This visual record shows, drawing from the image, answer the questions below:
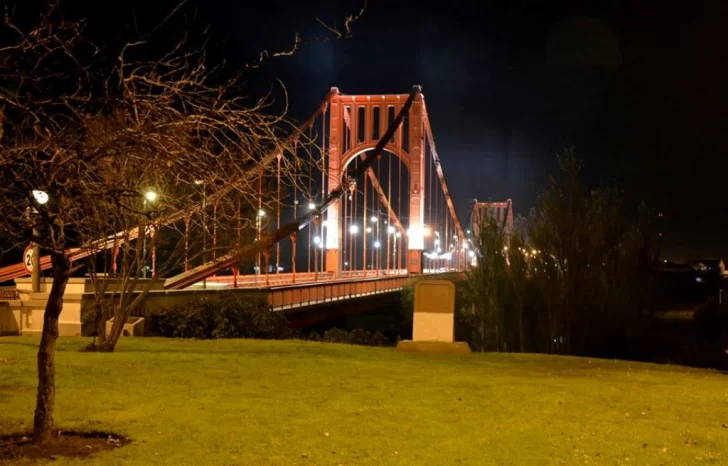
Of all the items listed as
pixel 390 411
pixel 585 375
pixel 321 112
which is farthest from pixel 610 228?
pixel 321 112

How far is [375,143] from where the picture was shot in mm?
63219

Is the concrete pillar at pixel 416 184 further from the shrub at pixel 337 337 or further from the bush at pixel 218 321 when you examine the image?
the bush at pixel 218 321

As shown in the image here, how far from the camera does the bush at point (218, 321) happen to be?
68.6ft

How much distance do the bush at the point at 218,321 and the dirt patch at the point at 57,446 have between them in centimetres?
1272

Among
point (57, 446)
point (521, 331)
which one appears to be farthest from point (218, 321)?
point (57, 446)

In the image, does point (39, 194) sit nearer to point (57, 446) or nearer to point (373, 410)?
point (57, 446)

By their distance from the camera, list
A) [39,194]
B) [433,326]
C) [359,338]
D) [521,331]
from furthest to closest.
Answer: [521,331]
[359,338]
[433,326]
[39,194]

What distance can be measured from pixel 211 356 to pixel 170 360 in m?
1.00

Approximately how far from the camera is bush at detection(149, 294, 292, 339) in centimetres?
2091

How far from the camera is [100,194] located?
6.49 metres

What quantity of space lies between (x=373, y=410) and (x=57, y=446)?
3.39m

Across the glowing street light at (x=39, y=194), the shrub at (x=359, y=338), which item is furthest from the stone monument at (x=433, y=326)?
the glowing street light at (x=39, y=194)

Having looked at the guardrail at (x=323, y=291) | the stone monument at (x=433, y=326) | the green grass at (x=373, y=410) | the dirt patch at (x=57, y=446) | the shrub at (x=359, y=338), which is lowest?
the dirt patch at (x=57, y=446)

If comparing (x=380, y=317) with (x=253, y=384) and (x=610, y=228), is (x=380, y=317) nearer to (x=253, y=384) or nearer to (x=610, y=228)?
(x=610, y=228)
